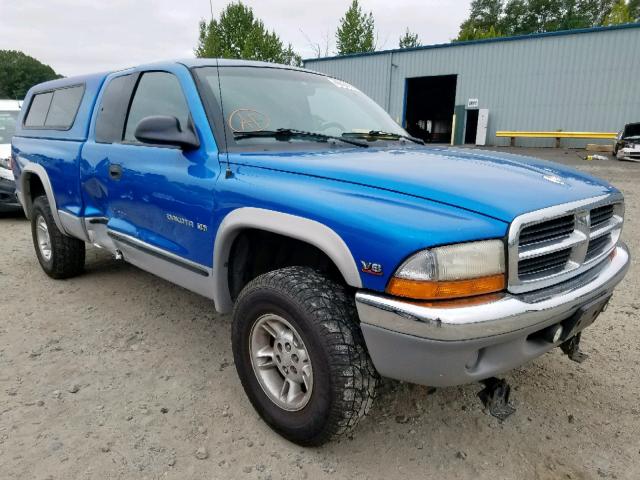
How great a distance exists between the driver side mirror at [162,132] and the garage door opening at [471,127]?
23.9 metres

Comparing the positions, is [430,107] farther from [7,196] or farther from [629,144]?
[7,196]

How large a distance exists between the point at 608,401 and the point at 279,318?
1.90 m

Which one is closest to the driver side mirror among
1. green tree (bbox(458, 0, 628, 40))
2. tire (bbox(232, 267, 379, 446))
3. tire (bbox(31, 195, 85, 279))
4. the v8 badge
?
tire (bbox(232, 267, 379, 446))

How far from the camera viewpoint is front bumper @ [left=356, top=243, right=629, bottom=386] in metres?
1.65

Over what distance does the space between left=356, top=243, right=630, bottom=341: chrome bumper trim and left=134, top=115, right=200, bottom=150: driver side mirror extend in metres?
1.34

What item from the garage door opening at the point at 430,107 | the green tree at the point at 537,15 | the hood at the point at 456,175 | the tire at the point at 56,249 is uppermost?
the green tree at the point at 537,15

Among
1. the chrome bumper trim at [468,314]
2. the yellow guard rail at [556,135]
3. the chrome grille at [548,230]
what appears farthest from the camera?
the yellow guard rail at [556,135]

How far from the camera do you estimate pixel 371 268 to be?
5.73ft

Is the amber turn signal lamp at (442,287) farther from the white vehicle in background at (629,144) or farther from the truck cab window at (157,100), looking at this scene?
the white vehicle in background at (629,144)

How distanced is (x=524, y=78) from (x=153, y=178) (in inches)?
896

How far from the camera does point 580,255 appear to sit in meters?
2.01

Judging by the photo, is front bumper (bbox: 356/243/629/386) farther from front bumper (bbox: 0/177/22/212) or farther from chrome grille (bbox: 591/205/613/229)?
front bumper (bbox: 0/177/22/212)

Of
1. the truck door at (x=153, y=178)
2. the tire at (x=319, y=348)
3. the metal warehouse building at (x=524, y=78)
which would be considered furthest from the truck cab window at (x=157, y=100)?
the metal warehouse building at (x=524, y=78)

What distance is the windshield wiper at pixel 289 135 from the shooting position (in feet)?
8.50
